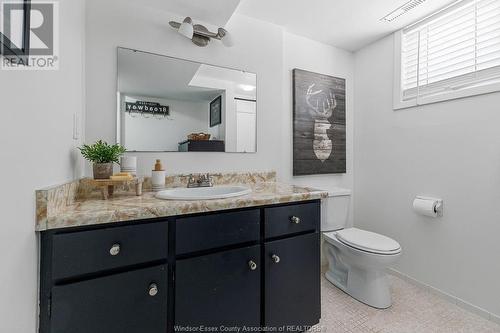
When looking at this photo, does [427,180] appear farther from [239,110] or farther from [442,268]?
[239,110]

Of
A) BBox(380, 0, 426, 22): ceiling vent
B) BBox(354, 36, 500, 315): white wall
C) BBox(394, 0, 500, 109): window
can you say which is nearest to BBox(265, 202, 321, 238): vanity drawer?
BBox(354, 36, 500, 315): white wall

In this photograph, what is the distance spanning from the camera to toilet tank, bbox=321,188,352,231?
197 cm

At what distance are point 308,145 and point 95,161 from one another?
68.5 inches

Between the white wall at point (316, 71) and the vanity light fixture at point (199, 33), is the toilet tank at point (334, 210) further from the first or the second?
the vanity light fixture at point (199, 33)

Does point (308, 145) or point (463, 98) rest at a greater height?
point (463, 98)

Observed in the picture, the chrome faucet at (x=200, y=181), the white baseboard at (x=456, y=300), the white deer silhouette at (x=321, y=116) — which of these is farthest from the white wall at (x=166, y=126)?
the white baseboard at (x=456, y=300)

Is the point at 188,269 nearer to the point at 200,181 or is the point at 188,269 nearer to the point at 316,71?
the point at 200,181

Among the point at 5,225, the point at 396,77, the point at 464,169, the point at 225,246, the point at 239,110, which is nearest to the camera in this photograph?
the point at 5,225

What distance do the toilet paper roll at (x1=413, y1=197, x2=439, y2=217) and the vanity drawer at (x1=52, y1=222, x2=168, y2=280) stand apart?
1968 mm

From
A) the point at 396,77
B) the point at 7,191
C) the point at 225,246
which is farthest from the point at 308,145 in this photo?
the point at 7,191

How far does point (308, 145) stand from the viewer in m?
2.21

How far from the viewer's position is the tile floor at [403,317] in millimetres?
1456

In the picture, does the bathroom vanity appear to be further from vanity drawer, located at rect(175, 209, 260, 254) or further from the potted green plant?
the potted green plant

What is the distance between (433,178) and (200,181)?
74.0 inches
